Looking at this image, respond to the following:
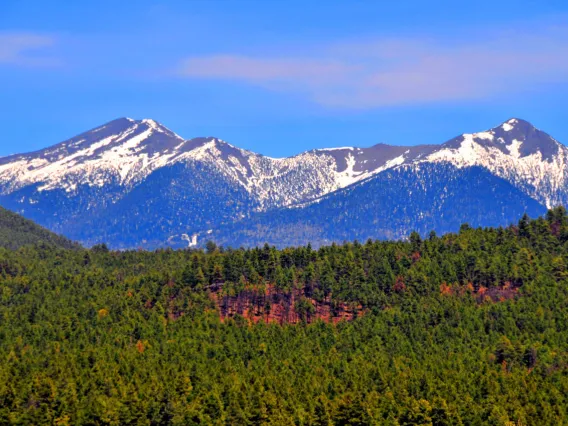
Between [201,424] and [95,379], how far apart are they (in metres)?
30.2

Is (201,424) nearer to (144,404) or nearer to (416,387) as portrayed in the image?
(144,404)

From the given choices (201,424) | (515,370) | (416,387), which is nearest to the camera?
(201,424)

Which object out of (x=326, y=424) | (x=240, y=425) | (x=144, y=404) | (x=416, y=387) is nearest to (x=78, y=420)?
(x=144, y=404)

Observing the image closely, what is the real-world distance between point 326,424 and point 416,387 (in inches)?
846

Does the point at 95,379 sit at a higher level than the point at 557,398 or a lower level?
higher

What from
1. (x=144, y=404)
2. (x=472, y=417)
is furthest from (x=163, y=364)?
(x=472, y=417)

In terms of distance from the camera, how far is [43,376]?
18288 cm

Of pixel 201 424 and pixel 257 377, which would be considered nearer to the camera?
pixel 201 424

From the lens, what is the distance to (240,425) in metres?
164

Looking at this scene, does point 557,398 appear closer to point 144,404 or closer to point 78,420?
point 144,404

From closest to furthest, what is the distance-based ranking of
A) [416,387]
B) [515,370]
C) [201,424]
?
[201,424]
[416,387]
[515,370]

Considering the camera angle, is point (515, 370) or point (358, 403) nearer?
point (358, 403)

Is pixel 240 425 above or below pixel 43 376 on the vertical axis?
below

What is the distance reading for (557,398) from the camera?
17275cm
